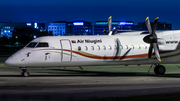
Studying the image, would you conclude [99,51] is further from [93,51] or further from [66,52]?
[66,52]

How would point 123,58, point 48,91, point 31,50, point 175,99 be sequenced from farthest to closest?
1. point 123,58
2. point 31,50
3. point 48,91
4. point 175,99

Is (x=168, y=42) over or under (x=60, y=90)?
over

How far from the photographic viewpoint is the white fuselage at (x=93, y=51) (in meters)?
24.7

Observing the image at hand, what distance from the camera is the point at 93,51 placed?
85.6ft

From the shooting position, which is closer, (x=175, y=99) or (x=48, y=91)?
(x=175, y=99)

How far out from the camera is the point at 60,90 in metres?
17.5

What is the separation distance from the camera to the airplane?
81.4 feet

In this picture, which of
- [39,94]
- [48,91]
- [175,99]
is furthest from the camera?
[48,91]

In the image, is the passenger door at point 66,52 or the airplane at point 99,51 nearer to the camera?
the airplane at point 99,51

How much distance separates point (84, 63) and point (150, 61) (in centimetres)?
599

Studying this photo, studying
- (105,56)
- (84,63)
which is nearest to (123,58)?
(105,56)

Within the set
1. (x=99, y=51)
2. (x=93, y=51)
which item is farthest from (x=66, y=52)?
(x=99, y=51)

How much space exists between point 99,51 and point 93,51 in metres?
0.54

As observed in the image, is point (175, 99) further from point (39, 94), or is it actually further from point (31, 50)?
point (31, 50)
